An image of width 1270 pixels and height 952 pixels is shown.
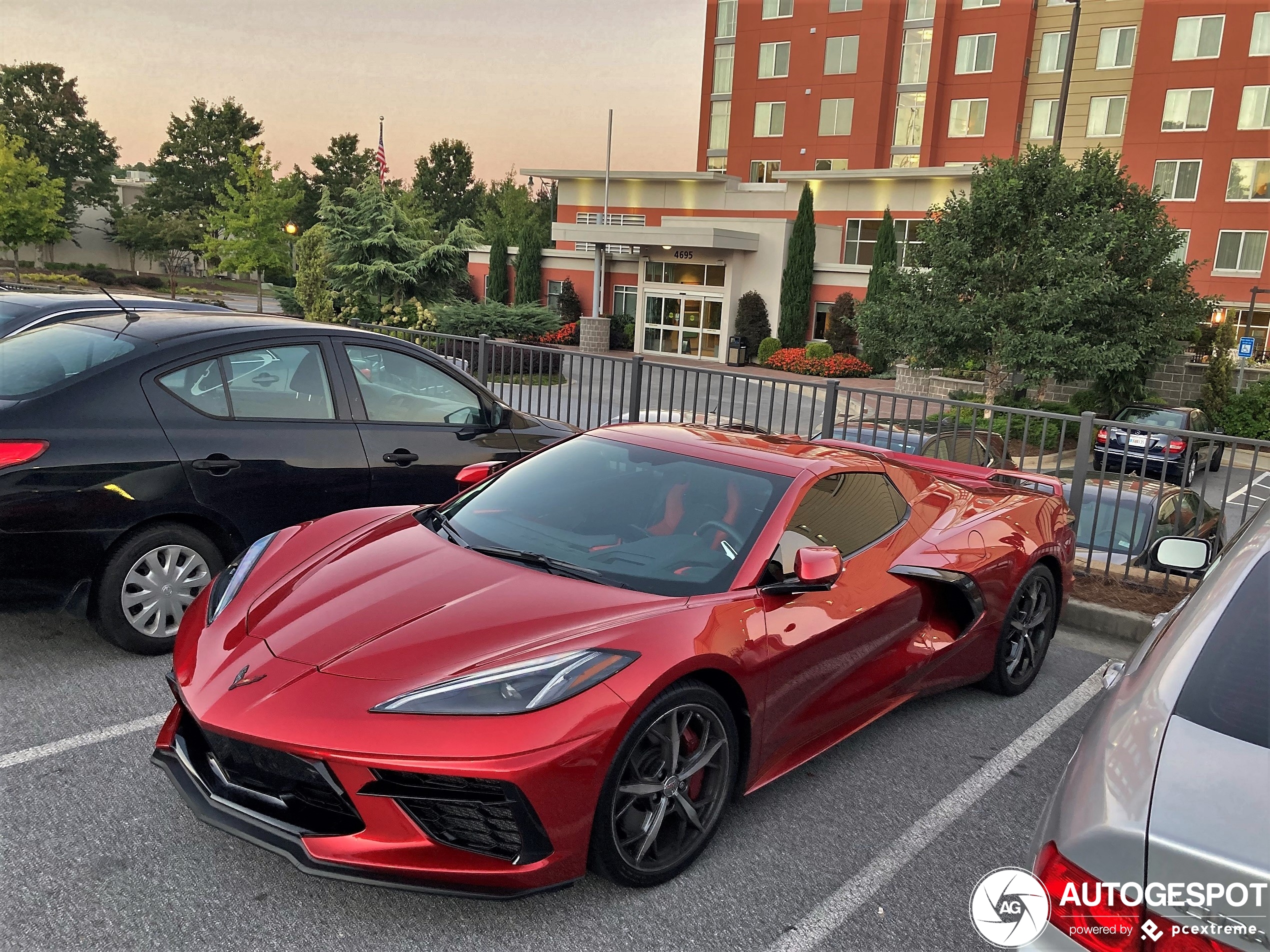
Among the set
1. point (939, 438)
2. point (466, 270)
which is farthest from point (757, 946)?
point (466, 270)

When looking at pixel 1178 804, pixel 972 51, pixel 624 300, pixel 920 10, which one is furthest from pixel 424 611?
pixel 920 10

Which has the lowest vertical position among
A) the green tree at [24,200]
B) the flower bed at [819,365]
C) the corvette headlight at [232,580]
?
the flower bed at [819,365]

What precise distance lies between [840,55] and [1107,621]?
48.2 meters

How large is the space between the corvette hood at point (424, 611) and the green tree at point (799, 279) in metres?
35.1

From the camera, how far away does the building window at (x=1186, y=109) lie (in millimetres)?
38594

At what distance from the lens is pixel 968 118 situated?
154 feet

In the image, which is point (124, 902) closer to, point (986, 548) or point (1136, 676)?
point (1136, 676)

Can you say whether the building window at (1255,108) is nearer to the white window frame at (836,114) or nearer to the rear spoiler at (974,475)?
the white window frame at (836,114)

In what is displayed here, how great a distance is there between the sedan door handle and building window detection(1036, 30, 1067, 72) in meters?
47.8

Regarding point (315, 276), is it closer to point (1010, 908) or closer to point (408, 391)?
point (408, 391)

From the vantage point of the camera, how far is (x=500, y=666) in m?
2.83

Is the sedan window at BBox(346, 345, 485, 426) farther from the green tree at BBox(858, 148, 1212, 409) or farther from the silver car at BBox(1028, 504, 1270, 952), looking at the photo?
the green tree at BBox(858, 148, 1212, 409)

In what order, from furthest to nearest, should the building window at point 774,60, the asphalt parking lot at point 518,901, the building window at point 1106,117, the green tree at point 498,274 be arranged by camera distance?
the building window at point 774,60, the green tree at point 498,274, the building window at point 1106,117, the asphalt parking lot at point 518,901

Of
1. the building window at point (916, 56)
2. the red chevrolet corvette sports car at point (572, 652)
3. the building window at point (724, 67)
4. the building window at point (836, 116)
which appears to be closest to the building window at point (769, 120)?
the building window at point (836, 116)
